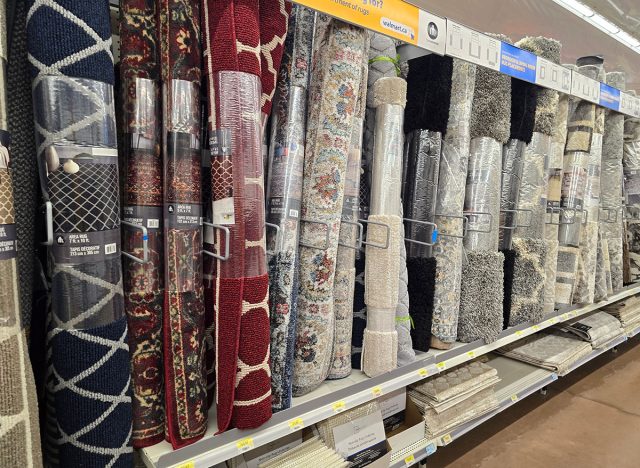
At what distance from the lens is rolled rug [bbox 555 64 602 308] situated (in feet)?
5.74

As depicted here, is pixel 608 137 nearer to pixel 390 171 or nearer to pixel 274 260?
pixel 390 171

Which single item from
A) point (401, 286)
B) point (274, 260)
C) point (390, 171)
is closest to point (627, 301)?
point (401, 286)

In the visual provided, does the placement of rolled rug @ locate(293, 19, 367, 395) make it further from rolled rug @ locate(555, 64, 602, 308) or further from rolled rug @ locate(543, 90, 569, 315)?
rolled rug @ locate(555, 64, 602, 308)

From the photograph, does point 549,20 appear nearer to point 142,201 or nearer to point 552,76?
point 552,76

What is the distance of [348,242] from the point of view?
1029 mm

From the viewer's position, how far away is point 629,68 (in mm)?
3959

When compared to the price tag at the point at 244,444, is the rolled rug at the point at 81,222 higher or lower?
higher

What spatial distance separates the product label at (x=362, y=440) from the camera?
1075 millimetres

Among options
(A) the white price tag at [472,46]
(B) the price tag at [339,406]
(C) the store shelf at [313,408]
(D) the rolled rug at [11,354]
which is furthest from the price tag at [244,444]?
(A) the white price tag at [472,46]

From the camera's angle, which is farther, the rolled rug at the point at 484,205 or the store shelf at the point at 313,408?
the rolled rug at the point at 484,205

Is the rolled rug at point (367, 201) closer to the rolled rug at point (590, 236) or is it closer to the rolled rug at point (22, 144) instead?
the rolled rug at point (22, 144)

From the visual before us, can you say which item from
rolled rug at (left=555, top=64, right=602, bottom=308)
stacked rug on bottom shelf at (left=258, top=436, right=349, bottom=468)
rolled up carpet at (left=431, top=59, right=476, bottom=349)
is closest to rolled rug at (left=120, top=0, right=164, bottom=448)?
stacked rug on bottom shelf at (left=258, top=436, right=349, bottom=468)

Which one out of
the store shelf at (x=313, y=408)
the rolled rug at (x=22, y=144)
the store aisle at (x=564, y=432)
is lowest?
the store aisle at (x=564, y=432)

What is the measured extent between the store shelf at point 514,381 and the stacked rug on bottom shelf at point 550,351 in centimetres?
3
